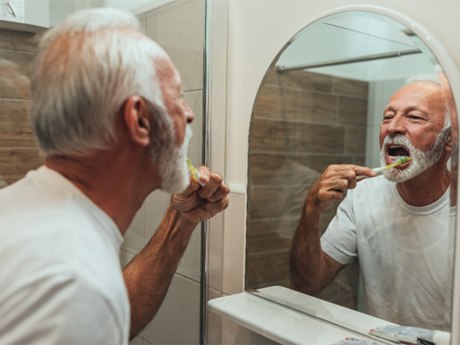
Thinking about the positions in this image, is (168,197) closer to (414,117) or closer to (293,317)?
(293,317)

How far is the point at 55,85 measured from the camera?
2.11 ft

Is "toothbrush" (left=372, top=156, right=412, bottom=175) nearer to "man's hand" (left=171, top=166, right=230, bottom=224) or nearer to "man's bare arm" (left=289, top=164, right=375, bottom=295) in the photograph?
"man's bare arm" (left=289, top=164, right=375, bottom=295)

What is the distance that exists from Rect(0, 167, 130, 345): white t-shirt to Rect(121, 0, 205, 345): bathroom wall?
65cm

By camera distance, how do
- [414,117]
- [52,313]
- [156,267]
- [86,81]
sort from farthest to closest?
[156,267] < [414,117] < [86,81] < [52,313]

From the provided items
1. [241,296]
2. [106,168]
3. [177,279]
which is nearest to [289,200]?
[241,296]

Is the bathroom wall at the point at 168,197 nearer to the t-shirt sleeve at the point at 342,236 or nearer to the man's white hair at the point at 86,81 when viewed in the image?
the t-shirt sleeve at the point at 342,236

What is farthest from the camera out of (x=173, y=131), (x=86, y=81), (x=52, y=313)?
(x=173, y=131)

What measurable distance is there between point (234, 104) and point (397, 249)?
1.78ft

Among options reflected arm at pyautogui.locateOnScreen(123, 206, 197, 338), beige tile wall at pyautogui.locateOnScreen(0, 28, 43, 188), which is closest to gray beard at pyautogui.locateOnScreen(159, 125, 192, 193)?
reflected arm at pyautogui.locateOnScreen(123, 206, 197, 338)

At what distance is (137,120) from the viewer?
26.3 inches

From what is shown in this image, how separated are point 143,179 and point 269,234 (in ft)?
1.70

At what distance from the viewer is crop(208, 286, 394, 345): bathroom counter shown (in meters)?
0.96

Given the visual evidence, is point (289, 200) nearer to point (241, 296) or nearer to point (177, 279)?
point (241, 296)

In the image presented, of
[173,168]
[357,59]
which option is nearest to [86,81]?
[173,168]
